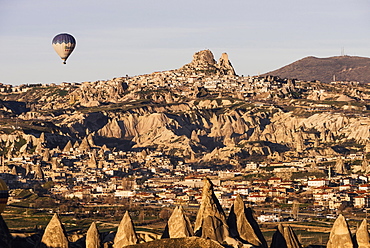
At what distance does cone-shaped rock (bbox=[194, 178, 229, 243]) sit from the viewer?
40.2 m

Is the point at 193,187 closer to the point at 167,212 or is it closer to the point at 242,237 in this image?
the point at 167,212

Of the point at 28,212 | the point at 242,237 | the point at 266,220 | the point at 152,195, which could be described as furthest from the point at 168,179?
the point at 242,237

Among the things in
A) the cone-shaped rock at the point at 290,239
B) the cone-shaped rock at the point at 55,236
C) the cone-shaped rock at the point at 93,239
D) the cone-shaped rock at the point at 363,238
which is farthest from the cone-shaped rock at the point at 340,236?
the cone-shaped rock at the point at 55,236

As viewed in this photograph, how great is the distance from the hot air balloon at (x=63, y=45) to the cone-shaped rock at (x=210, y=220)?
3637 inches

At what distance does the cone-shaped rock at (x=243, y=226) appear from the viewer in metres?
41.7

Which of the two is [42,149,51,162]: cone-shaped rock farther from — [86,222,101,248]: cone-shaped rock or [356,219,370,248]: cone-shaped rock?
[356,219,370,248]: cone-shaped rock

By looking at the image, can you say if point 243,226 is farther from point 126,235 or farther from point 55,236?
point 55,236

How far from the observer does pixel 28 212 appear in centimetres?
11250

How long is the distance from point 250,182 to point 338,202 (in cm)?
2986

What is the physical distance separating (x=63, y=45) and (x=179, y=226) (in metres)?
96.8

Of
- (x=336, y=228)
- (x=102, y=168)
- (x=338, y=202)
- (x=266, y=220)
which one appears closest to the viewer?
(x=336, y=228)

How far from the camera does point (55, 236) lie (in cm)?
3931

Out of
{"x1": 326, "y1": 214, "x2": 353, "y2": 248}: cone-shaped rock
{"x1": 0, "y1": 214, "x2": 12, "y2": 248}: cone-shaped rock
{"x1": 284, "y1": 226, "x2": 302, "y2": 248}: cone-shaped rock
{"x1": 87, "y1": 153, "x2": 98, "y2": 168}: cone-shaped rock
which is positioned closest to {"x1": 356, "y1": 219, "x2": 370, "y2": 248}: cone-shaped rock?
{"x1": 326, "y1": 214, "x2": 353, "y2": 248}: cone-shaped rock

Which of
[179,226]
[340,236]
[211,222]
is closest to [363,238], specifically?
[340,236]
